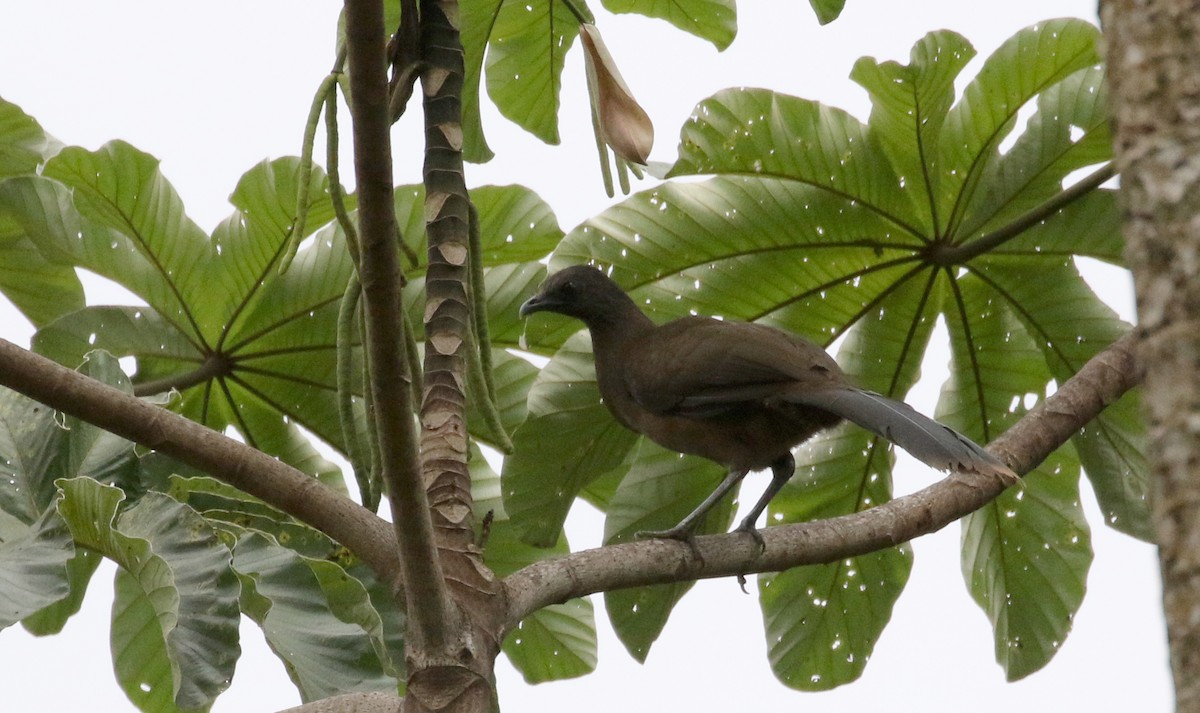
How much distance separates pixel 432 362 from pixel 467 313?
125 millimetres

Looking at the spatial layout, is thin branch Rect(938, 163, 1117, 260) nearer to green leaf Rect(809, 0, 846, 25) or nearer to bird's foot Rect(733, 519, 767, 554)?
green leaf Rect(809, 0, 846, 25)

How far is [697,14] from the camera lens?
14.1ft

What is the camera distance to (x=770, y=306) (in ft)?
12.9

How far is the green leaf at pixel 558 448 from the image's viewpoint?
12.0 ft

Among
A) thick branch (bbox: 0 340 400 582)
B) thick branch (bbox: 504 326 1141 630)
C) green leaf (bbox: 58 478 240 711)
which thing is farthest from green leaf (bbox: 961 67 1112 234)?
Answer: green leaf (bbox: 58 478 240 711)

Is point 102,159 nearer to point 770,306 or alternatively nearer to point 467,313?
point 467,313

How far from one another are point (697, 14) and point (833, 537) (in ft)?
6.70

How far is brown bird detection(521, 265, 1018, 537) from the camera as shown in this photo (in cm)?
350

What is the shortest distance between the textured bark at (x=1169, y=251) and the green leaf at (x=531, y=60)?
3.14 meters

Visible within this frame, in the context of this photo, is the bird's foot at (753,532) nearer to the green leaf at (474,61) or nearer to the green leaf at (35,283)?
the green leaf at (474,61)

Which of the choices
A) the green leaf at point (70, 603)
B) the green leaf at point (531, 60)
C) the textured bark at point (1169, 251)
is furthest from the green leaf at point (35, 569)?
the green leaf at point (531, 60)

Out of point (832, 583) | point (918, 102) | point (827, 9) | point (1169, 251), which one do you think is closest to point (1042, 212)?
point (918, 102)

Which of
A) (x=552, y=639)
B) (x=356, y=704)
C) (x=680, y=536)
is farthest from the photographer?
(x=552, y=639)

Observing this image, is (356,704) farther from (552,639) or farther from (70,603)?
(552,639)
